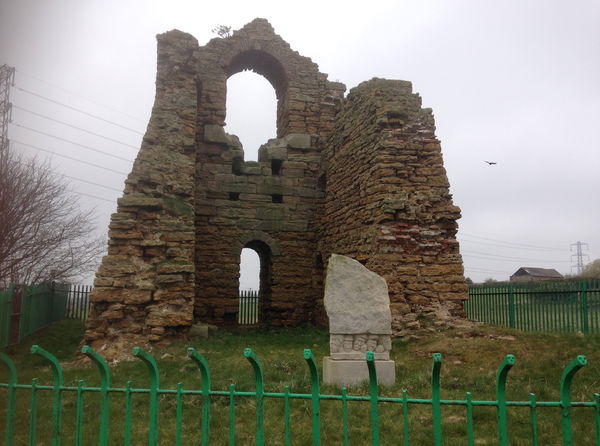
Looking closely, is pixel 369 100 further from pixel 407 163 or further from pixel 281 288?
pixel 281 288

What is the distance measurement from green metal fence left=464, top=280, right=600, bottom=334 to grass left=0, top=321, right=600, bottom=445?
11.4 ft

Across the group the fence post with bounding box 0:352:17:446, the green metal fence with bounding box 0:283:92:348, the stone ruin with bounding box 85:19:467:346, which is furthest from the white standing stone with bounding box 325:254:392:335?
the green metal fence with bounding box 0:283:92:348

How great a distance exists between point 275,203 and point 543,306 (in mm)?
7839

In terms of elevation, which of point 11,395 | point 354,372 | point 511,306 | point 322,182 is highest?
point 322,182

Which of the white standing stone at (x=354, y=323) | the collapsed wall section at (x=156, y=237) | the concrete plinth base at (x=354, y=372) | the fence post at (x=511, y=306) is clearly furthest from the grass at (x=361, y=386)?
the fence post at (x=511, y=306)

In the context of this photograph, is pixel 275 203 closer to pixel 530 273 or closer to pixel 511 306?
pixel 511 306

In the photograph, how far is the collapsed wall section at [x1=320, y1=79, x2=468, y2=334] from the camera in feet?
33.5

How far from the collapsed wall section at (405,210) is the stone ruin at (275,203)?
26mm

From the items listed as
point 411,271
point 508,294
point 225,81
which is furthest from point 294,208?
point 508,294

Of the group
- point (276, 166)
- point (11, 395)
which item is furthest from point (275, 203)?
point (11, 395)

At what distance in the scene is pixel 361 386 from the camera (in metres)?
6.43

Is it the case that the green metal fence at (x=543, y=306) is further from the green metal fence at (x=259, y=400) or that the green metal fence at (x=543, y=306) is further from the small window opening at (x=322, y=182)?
the green metal fence at (x=259, y=400)

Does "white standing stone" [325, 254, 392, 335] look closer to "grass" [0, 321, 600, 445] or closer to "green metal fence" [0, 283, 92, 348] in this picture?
"grass" [0, 321, 600, 445]

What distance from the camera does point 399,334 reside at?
383 inches
